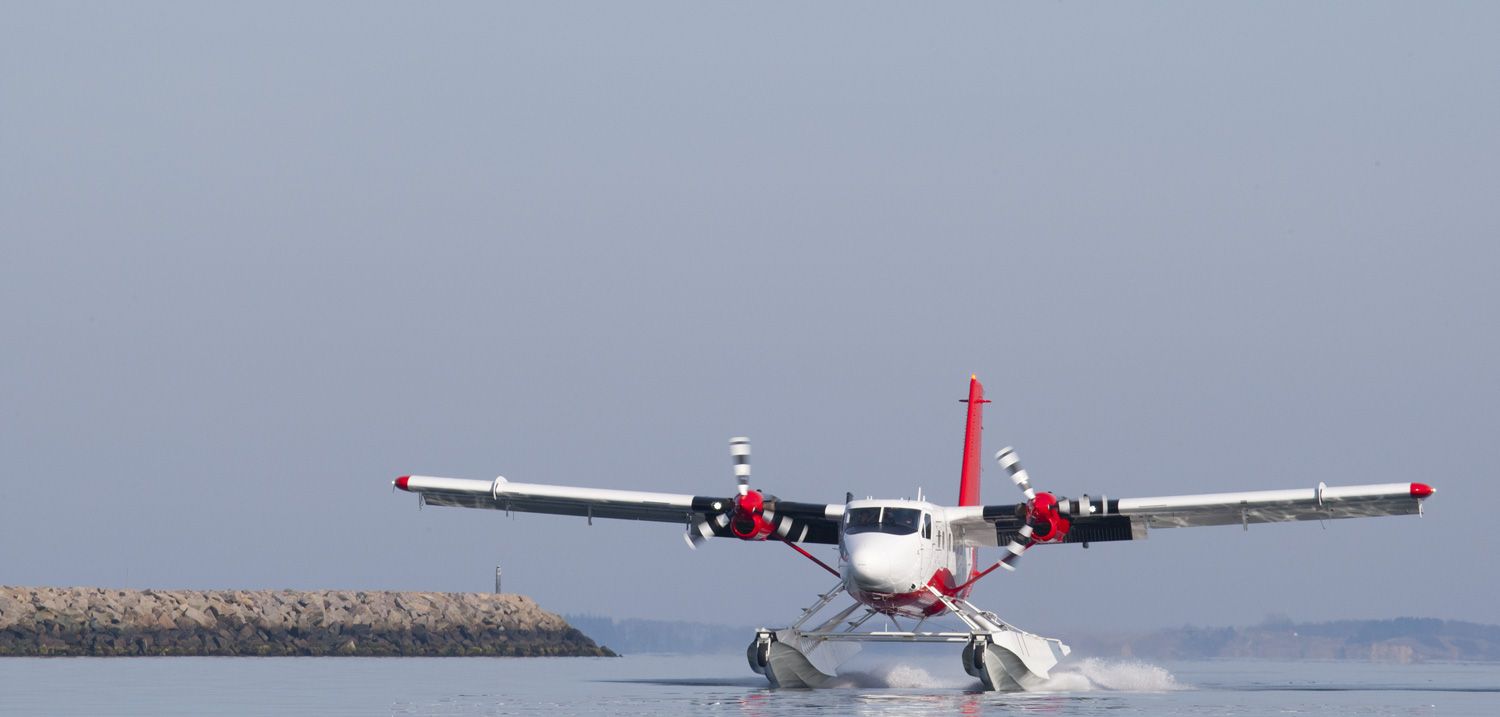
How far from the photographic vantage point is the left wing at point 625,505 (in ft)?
110

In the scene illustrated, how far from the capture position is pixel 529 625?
62000 millimetres

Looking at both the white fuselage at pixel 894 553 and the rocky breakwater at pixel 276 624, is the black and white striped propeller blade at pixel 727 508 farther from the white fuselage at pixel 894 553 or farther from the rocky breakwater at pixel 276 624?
the rocky breakwater at pixel 276 624

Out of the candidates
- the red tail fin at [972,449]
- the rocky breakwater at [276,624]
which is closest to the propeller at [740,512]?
the red tail fin at [972,449]

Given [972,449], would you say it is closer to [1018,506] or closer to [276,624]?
[1018,506]

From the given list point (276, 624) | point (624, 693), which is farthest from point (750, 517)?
point (276, 624)

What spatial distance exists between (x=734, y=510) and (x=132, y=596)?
1087 inches

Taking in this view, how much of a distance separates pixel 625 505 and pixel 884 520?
664 centimetres

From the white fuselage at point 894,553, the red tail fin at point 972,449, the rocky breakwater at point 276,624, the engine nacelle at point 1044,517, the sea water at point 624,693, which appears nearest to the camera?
the sea water at point 624,693

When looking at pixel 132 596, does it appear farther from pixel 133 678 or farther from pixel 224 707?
pixel 224 707

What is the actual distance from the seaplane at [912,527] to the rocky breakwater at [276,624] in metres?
18.5

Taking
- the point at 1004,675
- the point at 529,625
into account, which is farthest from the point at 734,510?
the point at 529,625

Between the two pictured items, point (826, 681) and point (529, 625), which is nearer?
point (826, 681)

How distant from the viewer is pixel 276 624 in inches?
2137

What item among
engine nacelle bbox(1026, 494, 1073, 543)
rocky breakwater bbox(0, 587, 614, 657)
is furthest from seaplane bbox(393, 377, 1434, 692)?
rocky breakwater bbox(0, 587, 614, 657)
